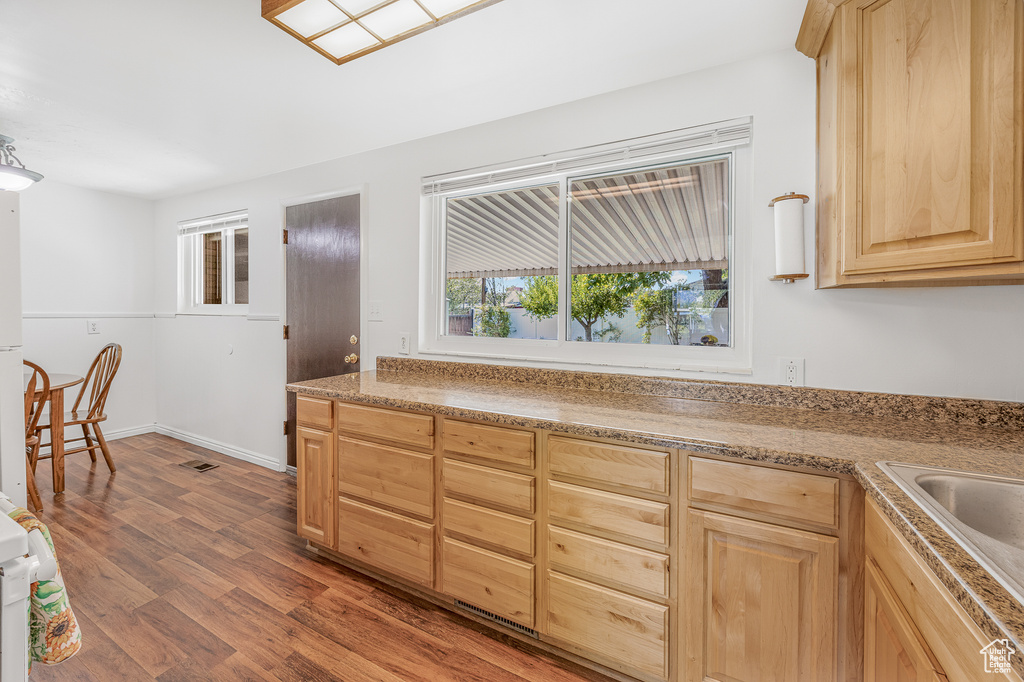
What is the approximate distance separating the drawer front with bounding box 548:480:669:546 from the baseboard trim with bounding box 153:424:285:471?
270 cm

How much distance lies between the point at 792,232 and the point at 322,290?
2836 mm

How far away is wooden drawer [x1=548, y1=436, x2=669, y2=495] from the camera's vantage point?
1396mm

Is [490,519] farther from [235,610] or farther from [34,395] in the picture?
[34,395]

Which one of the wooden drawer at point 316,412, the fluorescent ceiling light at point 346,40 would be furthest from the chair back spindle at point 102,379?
the fluorescent ceiling light at point 346,40

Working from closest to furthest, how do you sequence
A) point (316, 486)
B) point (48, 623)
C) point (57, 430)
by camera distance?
point (48, 623) → point (316, 486) → point (57, 430)

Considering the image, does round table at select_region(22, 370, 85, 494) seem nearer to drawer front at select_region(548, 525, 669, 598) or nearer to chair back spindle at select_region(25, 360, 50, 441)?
chair back spindle at select_region(25, 360, 50, 441)

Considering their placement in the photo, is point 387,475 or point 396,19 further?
point 387,475

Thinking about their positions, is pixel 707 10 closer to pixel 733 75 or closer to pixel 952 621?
pixel 733 75

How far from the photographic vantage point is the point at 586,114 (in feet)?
7.11

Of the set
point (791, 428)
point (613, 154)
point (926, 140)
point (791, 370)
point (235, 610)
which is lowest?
point (235, 610)

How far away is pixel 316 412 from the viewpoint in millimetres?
2197

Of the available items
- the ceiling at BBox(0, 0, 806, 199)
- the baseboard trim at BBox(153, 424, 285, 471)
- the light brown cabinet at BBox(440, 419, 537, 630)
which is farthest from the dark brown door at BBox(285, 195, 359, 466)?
the light brown cabinet at BBox(440, 419, 537, 630)

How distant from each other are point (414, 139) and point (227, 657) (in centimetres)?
265

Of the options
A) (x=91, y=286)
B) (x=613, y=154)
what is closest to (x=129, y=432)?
(x=91, y=286)
